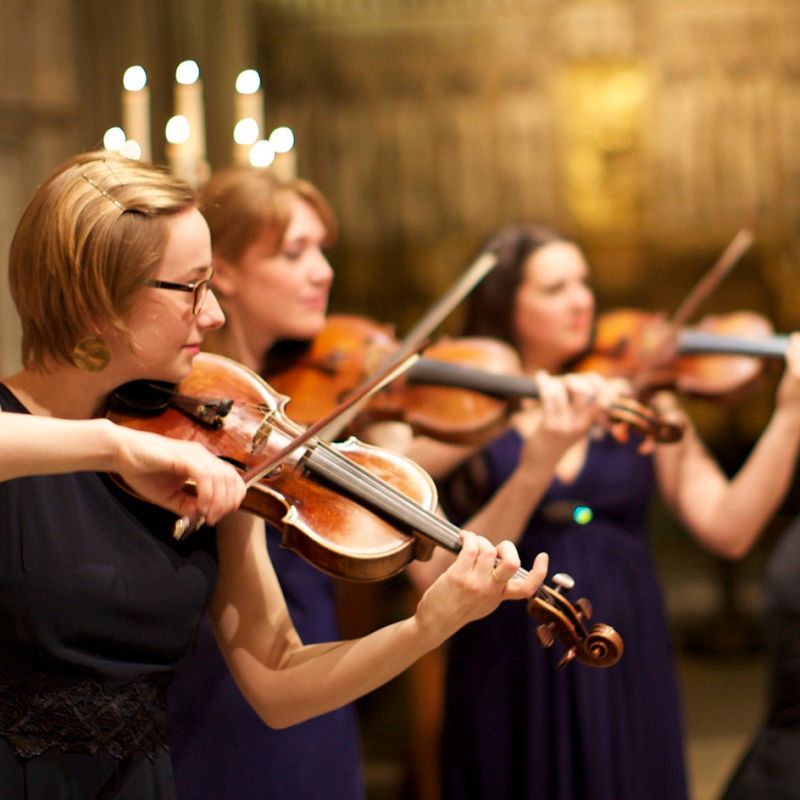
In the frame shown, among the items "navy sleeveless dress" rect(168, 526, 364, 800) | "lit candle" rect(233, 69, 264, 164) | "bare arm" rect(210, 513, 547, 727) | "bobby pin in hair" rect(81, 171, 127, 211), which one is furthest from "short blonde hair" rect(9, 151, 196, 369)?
"lit candle" rect(233, 69, 264, 164)

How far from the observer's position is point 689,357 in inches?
111

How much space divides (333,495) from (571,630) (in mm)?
307

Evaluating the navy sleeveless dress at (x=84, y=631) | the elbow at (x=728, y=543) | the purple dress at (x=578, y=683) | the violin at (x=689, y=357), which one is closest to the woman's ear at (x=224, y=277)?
the purple dress at (x=578, y=683)

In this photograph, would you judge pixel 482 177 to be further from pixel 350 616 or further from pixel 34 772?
pixel 34 772

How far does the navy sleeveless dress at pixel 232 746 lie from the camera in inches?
77.7

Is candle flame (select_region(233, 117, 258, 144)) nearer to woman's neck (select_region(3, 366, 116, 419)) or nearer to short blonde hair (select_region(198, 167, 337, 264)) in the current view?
short blonde hair (select_region(198, 167, 337, 264))

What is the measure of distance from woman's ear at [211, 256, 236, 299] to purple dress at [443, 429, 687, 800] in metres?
0.67

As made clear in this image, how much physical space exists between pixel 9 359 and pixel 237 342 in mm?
684

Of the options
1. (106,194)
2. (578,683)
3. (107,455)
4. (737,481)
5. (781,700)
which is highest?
(106,194)

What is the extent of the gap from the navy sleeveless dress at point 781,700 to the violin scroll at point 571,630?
828mm

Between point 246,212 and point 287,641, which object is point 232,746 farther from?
point 246,212

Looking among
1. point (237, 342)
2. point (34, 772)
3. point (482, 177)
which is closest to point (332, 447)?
point (34, 772)

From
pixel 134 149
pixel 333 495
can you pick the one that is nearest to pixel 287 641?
pixel 333 495

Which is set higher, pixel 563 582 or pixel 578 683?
pixel 563 582
